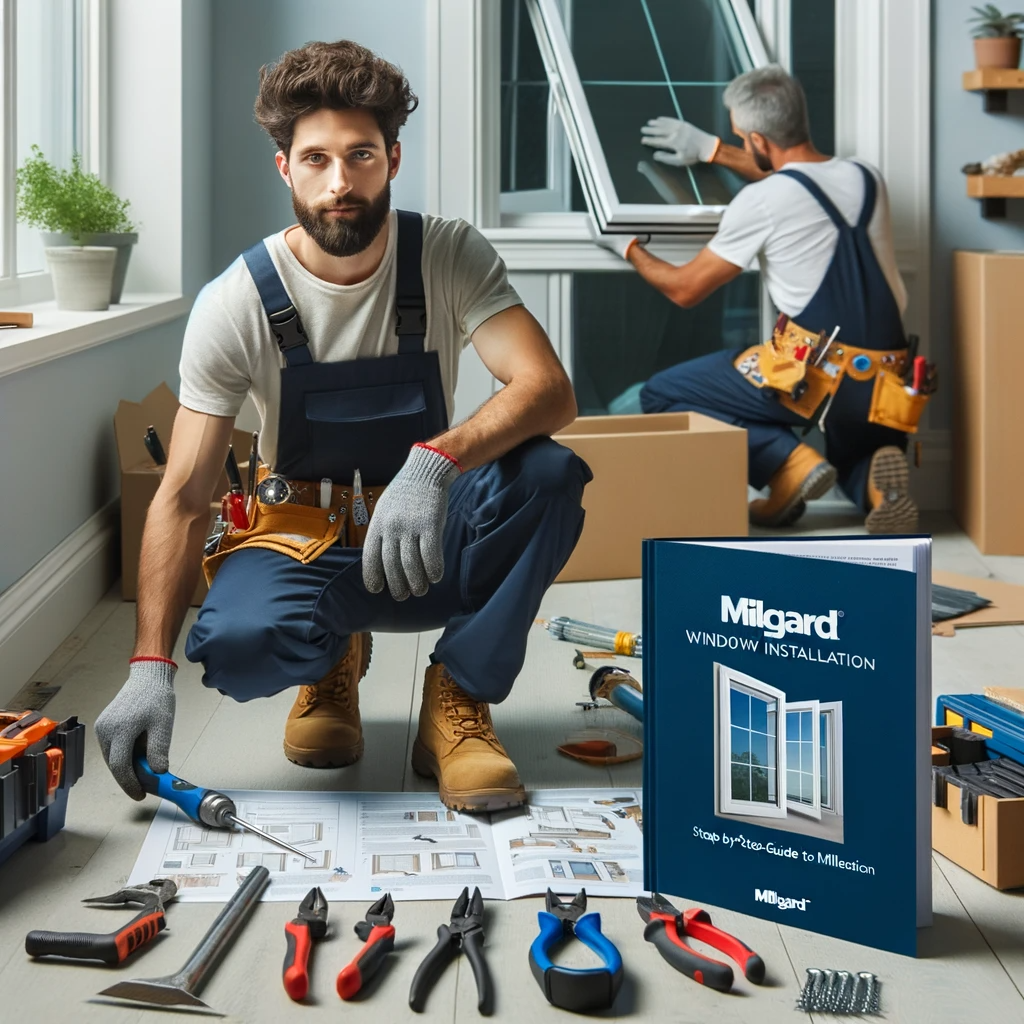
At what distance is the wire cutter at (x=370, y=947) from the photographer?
1389 mm

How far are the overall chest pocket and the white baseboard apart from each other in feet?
2.55

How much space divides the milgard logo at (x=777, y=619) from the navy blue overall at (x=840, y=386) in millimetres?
2413

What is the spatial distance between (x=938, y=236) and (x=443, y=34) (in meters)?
1.68

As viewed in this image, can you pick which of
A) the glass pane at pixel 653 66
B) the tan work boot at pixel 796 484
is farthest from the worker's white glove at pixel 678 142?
the tan work boot at pixel 796 484

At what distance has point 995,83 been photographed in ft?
12.8

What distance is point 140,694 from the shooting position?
1.79m

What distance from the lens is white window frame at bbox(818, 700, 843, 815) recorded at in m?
1.46

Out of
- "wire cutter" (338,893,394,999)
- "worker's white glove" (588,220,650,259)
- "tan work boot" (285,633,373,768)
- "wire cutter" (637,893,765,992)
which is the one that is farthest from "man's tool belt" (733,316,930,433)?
"wire cutter" (338,893,394,999)

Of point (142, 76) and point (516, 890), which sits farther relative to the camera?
point (142, 76)

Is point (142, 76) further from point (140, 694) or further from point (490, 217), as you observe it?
point (140, 694)

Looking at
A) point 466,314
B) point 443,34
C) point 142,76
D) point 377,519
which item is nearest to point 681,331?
point 443,34

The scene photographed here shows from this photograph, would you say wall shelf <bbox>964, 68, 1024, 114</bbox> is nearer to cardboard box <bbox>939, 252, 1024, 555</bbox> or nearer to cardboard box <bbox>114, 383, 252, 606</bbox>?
cardboard box <bbox>939, 252, 1024, 555</bbox>

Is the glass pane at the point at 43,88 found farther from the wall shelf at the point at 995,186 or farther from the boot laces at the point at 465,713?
the wall shelf at the point at 995,186

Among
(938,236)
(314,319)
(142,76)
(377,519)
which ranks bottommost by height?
(377,519)
